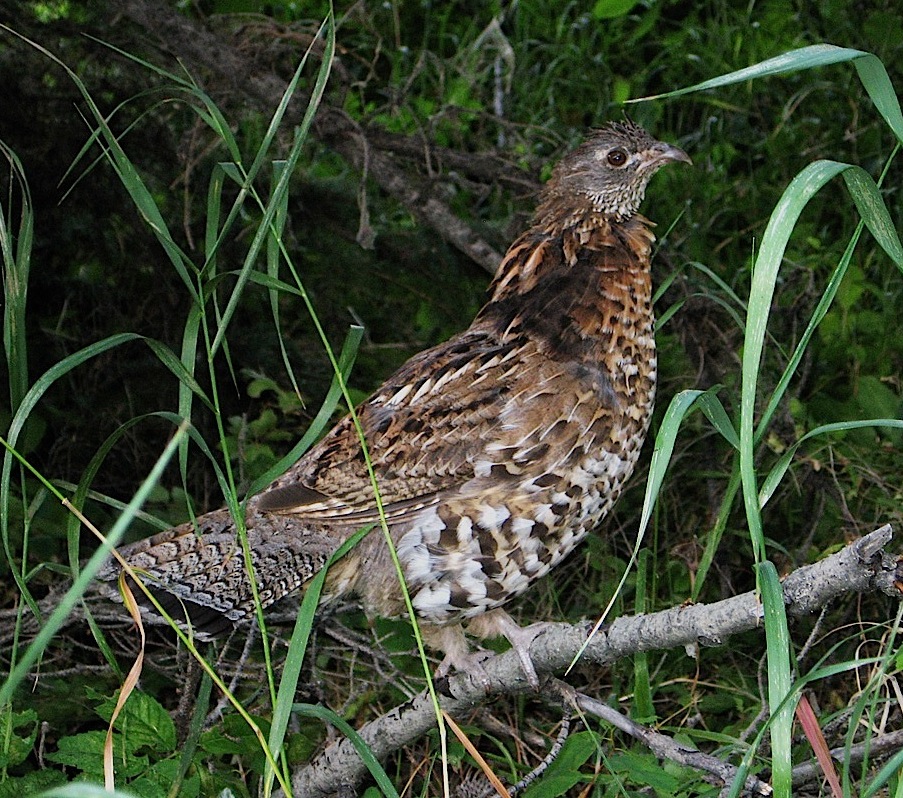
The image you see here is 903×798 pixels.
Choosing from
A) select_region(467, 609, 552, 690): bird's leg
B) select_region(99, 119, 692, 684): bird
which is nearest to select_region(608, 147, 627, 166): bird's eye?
select_region(99, 119, 692, 684): bird

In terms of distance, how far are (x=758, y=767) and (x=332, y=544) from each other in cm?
120

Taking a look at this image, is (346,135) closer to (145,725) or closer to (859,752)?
(145,725)

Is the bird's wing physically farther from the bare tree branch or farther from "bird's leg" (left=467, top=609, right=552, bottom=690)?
the bare tree branch

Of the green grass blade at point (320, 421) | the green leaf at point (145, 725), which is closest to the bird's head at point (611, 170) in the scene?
the green grass blade at point (320, 421)

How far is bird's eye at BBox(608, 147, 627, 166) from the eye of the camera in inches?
137

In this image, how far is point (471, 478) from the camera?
3.06 metres

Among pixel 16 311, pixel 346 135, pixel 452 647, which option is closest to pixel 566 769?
pixel 452 647

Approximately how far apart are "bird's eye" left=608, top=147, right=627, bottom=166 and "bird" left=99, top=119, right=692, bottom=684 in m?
0.26

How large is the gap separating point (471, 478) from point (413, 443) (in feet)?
0.60

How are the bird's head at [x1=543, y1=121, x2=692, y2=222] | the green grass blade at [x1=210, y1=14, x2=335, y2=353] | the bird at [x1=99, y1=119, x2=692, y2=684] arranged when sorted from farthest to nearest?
the bird's head at [x1=543, y1=121, x2=692, y2=222], the bird at [x1=99, y1=119, x2=692, y2=684], the green grass blade at [x1=210, y1=14, x2=335, y2=353]

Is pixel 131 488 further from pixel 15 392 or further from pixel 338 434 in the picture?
pixel 15 392

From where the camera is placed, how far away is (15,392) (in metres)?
2.28

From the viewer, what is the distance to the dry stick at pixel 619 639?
182 cm

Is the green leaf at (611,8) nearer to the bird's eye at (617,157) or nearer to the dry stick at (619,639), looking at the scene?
the bird's eye at (617,157)
